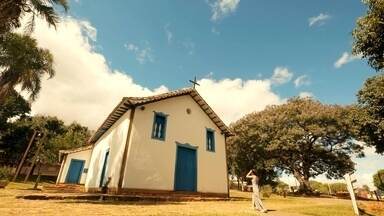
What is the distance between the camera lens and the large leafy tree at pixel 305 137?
32.2 m

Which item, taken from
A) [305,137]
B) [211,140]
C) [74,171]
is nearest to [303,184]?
[305,137]

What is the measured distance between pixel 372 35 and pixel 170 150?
1342cm

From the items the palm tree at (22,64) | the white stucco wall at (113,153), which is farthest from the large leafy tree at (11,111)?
the white stucco wall at (113,153)

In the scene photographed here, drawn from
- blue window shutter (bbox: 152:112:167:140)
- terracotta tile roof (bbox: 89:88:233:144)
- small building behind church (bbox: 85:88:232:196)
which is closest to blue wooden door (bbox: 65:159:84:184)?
terracotta tile roof (bbox: 89:88:233:144)

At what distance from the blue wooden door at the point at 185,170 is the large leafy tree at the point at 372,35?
12269 mm

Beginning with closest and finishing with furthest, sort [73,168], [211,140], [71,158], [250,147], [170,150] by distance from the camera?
[170,150]
[211,140]
[73,168]
[71,158]
[250,147]

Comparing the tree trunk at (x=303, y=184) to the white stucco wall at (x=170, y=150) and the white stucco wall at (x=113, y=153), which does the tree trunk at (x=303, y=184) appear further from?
the white stucco wall at (x=113, y=153)

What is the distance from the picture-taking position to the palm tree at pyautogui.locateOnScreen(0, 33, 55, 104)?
14430 millimetres

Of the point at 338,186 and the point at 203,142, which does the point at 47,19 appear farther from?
the point at 338,186

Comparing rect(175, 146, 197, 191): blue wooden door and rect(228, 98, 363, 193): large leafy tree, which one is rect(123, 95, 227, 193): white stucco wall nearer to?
rect(175, 146, 197, 191): blue wooden door

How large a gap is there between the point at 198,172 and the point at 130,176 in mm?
5105

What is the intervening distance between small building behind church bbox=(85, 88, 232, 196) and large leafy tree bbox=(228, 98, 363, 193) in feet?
54.6

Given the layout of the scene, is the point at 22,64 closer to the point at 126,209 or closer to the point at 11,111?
the point at 126,209

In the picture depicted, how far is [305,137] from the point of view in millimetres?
33594
